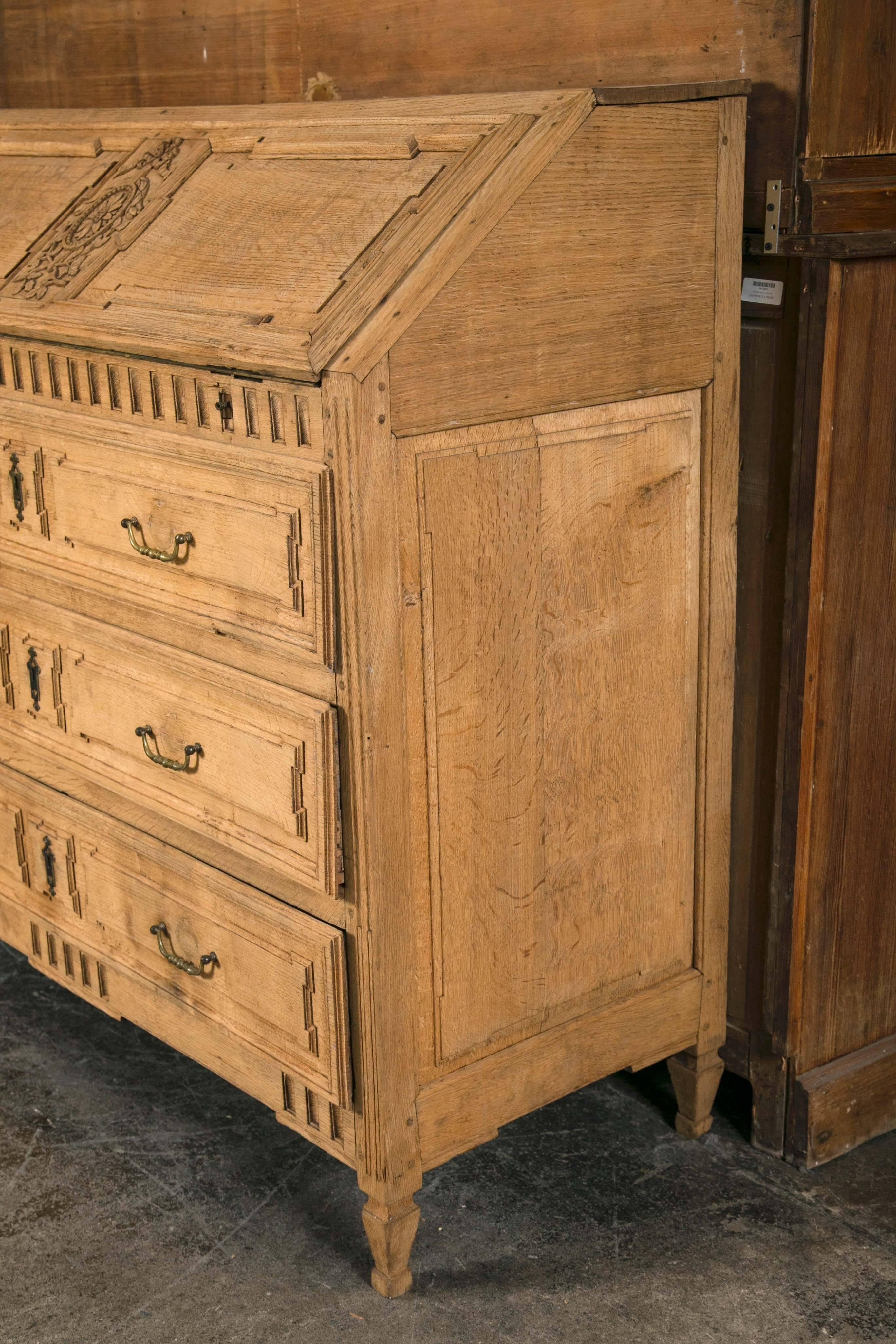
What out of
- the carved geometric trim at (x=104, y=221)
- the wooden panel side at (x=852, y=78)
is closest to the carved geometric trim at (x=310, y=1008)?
the carved geometric trim at (x=104, y=221)

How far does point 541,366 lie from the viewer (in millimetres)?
2039

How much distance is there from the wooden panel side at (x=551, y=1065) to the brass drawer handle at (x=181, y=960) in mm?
401

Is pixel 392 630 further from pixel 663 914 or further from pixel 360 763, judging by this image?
pixel 663 914

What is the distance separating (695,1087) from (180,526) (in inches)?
49.3

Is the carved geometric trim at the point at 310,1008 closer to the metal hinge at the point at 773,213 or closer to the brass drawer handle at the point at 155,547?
the brass drawer handle at the point at 155,547

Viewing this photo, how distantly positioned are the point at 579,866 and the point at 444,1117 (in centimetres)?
41

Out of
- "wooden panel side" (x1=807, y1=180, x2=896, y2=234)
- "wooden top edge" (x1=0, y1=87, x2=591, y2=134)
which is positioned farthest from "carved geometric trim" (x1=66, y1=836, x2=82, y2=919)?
"wooden panel side" (x1=807, y1=180, x2=896, y2=234)

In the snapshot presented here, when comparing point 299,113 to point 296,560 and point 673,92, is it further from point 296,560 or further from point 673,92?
point 296,560

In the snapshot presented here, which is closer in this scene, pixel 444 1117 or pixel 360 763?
pixel 360 763

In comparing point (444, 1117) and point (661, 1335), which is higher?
point (444, 1117)

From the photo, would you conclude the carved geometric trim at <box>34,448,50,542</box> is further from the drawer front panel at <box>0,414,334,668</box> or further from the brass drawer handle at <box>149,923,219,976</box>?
the brass drawer handle at <box>149,923,219,976</box>

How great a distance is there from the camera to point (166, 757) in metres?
2.32

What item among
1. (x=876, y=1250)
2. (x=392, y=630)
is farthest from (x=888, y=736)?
(x=392, y=630)

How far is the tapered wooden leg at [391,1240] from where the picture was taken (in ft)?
7.12
